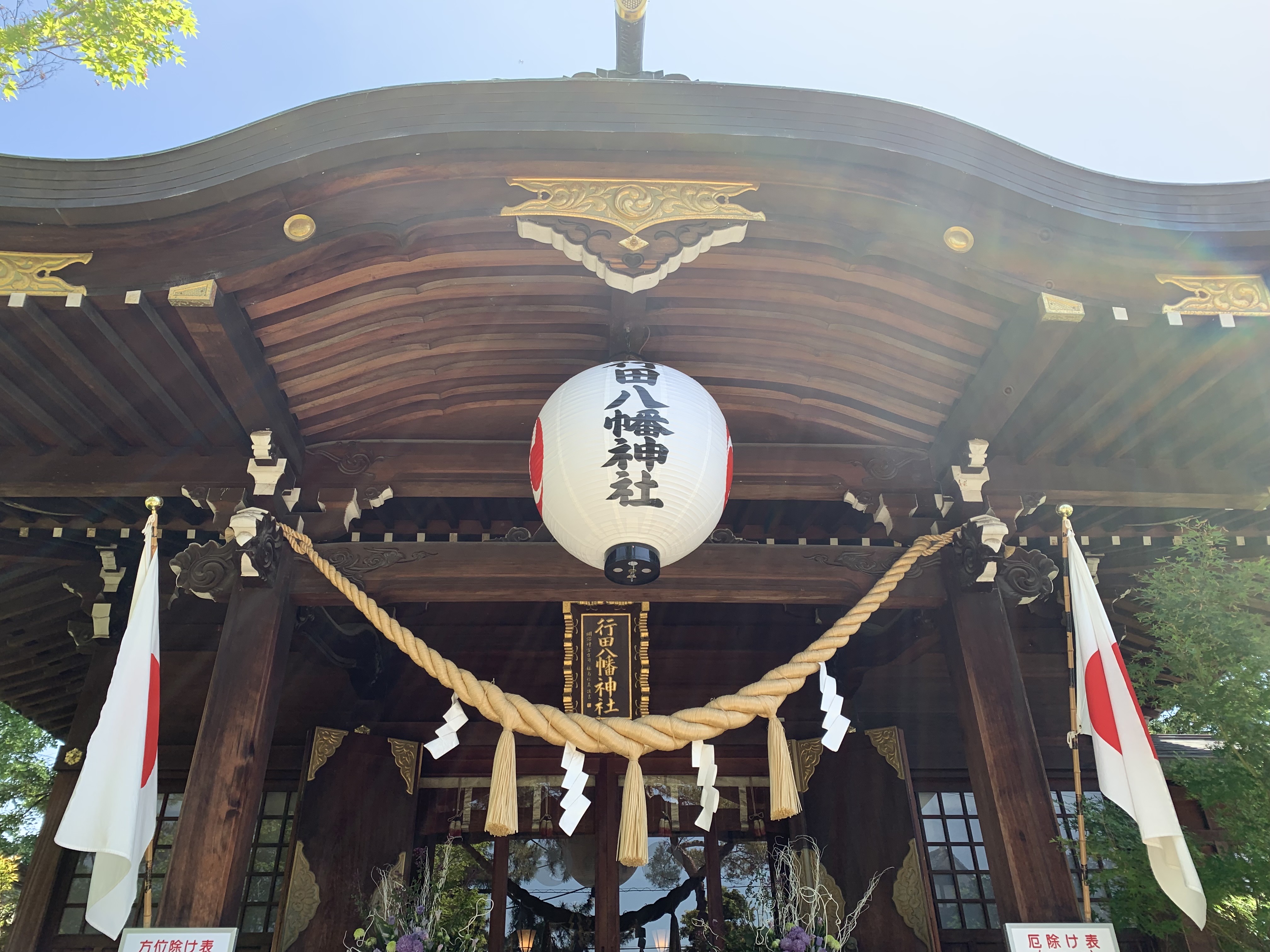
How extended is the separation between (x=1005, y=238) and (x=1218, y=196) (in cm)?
108

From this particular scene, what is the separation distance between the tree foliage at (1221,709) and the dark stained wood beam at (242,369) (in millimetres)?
4950

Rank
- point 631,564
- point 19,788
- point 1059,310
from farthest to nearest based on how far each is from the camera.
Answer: point 19,788 → point 1059,310 → point 631,564

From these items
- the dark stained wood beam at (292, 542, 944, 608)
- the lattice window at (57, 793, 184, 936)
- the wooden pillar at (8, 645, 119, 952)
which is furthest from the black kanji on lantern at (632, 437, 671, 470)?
the wooden pillar at (8, 645, 119, 952)

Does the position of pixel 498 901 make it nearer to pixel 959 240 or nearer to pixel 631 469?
pixel 631 469

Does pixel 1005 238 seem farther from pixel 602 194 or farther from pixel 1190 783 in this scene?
pixel 1190 783

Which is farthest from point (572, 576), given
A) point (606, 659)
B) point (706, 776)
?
point (706, 776)

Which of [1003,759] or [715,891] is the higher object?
[1003,759]

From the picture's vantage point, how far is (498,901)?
19.8ft

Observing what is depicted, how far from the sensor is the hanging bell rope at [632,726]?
4.02 metres

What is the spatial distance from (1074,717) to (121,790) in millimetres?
Result: 4613

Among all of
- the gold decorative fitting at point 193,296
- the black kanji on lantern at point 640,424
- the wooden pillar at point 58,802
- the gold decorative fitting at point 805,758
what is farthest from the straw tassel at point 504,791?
the wooden pillar at point 58,802

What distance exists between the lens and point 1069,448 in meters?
5.24

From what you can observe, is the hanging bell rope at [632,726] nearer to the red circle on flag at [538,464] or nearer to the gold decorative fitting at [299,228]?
the red circle on flag at [538,464]

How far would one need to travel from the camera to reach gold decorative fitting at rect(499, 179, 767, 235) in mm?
3912
